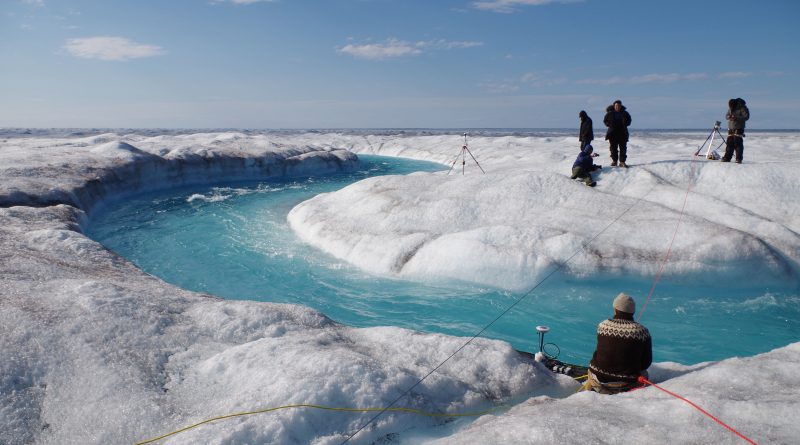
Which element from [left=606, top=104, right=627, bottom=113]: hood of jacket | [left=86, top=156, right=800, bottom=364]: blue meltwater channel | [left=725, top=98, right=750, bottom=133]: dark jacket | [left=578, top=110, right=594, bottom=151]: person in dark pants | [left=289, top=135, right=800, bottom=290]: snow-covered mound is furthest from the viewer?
[left=578, top=110, right=594, bottom=151]: person in dark pants

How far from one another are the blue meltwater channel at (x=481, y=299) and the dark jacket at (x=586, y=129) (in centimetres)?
720

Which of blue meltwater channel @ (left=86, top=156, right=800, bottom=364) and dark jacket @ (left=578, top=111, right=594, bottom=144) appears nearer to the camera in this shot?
blue meltwater channel @ (left=86, top=156, right=800, bottom=364)

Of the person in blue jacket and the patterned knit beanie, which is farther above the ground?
the person in blue jacket

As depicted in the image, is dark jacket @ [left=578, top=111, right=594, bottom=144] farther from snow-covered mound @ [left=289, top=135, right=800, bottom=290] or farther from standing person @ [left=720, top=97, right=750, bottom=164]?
standing person @ [left=720, top=97, right=750, bottom=164]

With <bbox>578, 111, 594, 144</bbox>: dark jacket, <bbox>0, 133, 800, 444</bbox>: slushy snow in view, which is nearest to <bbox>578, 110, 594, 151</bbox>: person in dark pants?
<bbox>578, 111, 594, 144</bbox>: dark jacket

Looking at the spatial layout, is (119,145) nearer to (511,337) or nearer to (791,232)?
(511,337)

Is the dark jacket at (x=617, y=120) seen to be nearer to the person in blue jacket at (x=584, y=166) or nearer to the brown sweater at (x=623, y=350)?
the person in blue jacket at (x=584, y=166)

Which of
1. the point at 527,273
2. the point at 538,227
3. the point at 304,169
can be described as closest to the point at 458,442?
the point at 527,273

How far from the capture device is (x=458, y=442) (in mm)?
5059

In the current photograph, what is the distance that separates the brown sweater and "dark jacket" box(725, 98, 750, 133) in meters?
13.9

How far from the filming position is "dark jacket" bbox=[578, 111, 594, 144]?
17312mm

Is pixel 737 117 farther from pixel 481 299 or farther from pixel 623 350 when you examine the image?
pixel 623 350

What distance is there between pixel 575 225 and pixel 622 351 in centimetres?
832

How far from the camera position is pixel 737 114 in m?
16.0
